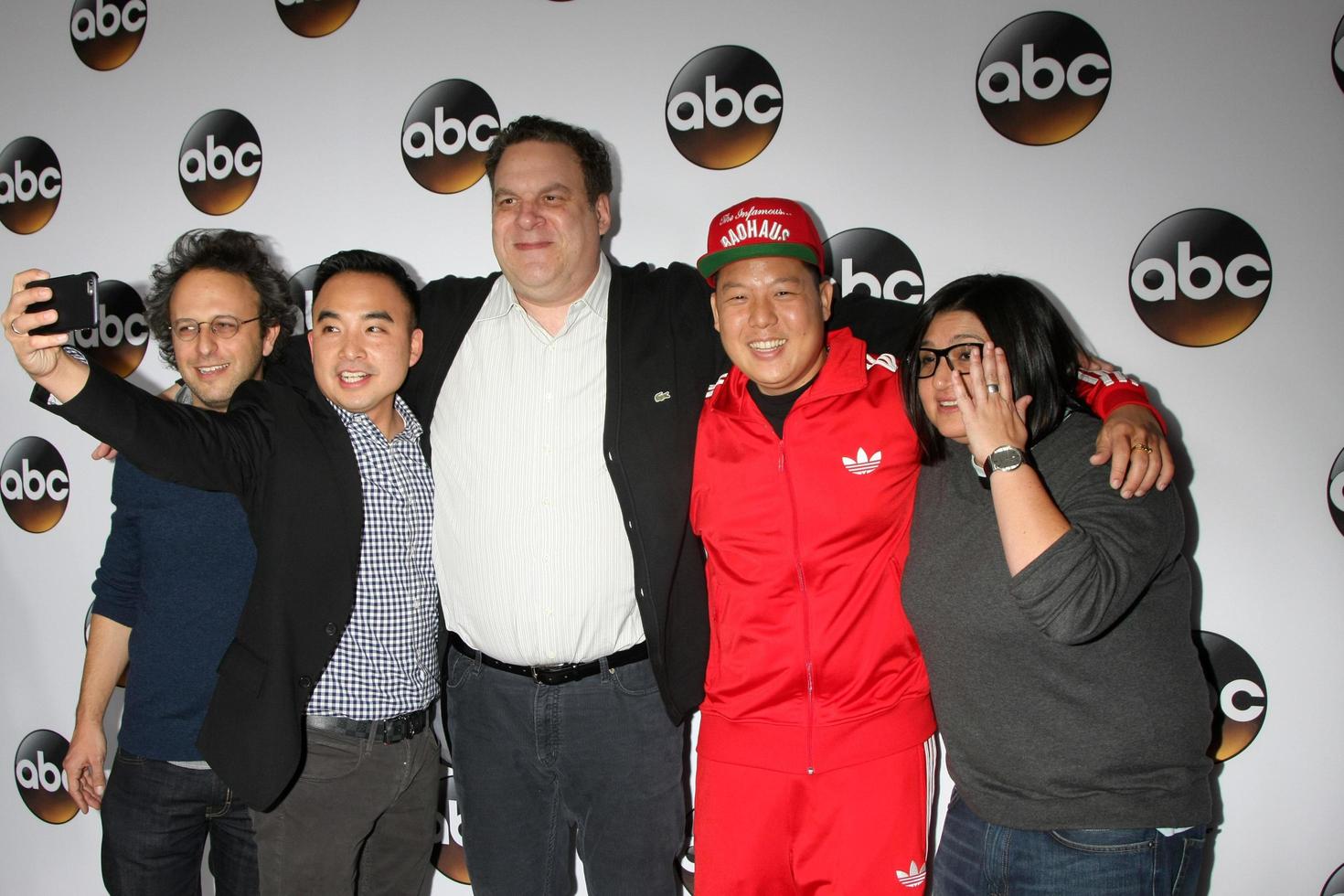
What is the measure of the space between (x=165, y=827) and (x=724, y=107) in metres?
1.93

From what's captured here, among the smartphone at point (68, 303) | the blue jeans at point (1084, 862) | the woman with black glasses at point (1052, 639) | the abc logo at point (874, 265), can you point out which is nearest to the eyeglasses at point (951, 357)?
the woman with black glasses at point (1052, 639)

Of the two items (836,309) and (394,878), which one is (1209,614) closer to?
(836,309)

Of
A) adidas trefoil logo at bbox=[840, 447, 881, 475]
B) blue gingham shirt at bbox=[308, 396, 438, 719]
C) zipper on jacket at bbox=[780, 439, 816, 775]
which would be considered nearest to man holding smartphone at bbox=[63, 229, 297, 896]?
blue gingham shirt at bbox=[308, 396, 438, 719]

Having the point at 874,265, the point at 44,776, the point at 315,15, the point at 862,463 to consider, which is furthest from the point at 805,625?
the point at 44,776

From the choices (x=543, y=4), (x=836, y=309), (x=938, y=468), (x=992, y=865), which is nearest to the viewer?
(x=992, y=865)

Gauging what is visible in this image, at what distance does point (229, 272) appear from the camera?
1.86m

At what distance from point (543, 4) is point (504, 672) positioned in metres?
1.58

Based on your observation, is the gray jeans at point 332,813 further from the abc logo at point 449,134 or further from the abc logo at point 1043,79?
the abc logo at point 1043,79

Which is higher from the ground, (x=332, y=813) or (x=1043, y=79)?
(x=1043, y=79)

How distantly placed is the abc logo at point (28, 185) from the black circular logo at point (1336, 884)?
3.68 metres

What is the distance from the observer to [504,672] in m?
1.71

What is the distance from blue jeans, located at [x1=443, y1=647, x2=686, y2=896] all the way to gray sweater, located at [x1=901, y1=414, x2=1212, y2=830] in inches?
24.4

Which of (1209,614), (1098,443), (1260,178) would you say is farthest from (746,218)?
(1209,614)

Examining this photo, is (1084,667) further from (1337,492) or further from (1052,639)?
(1337,492)
